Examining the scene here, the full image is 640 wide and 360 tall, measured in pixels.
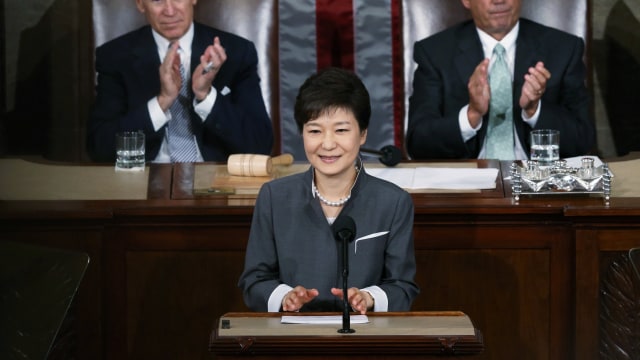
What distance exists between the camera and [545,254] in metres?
4.27

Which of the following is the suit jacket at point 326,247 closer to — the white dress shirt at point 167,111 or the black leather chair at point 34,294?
the black leather chair at point 34,294

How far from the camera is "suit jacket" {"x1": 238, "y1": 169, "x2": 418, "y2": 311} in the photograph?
11.1 ft

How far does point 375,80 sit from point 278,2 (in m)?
0.55

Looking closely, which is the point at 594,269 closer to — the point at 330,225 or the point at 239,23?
the point at 330,225

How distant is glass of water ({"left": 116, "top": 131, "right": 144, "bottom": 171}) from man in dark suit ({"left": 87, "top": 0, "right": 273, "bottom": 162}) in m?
0.75

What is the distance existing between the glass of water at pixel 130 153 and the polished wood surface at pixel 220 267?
0.54 metres

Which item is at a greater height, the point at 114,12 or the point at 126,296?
the point at 114,12

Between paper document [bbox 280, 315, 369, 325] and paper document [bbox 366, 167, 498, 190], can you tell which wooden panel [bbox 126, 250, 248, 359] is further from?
paper document [bbox 280, 315, 369, 325]

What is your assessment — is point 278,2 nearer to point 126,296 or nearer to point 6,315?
point 126,296

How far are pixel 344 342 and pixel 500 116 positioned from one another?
2.87 m

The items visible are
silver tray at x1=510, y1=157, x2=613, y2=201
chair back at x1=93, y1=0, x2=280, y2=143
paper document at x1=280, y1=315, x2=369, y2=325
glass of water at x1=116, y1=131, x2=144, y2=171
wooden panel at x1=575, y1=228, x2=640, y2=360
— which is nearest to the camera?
paper document at x1=280, y1=315, x2=369, y2=325

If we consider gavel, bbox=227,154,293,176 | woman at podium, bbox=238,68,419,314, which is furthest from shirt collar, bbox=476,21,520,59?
woman at podium, bbox=238,68,419,314

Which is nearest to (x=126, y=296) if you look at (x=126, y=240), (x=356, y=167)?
(x=126, y=240)

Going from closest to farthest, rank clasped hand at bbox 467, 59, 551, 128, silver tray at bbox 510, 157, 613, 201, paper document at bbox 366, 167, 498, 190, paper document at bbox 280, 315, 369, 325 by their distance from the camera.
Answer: paper document at bbox 280, 315, 369, 325 < silver tray at bbox 510, 157, 613, 201 < paper document at bbox 366, 167, 498, 190 < clasped hand at bbox 467, 59, 551, 128
